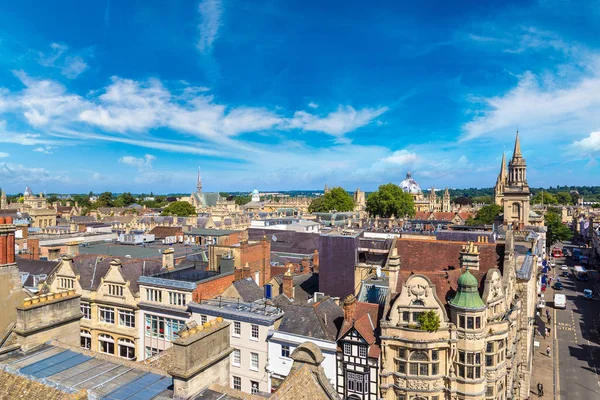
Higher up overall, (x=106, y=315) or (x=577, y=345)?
(x=106, y=315)

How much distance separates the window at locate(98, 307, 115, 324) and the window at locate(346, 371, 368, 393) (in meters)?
20.1

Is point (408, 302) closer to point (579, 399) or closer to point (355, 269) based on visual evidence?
point (355, 269)

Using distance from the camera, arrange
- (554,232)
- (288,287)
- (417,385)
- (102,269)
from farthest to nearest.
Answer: (554,232)
(102,269)
(288,287)
(417,385)

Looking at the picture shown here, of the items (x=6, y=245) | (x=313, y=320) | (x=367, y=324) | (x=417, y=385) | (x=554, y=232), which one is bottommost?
(x=417, y=385)

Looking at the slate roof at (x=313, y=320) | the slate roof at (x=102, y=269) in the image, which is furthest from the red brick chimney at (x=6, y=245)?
the slate roof at (x=102, y=269)

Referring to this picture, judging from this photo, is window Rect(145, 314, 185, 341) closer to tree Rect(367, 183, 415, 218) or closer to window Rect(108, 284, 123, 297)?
window Rect(108, 284, 123, 297)

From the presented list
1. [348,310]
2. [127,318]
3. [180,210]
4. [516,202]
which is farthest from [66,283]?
[180,210]

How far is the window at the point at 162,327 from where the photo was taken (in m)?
30.2

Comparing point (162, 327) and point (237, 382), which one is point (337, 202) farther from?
point (237, 382)

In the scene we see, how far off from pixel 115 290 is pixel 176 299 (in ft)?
20.0

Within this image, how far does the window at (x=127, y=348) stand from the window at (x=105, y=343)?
0.91 m

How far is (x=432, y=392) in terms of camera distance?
935 inches

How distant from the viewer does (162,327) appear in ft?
101

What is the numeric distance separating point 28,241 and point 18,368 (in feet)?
146
